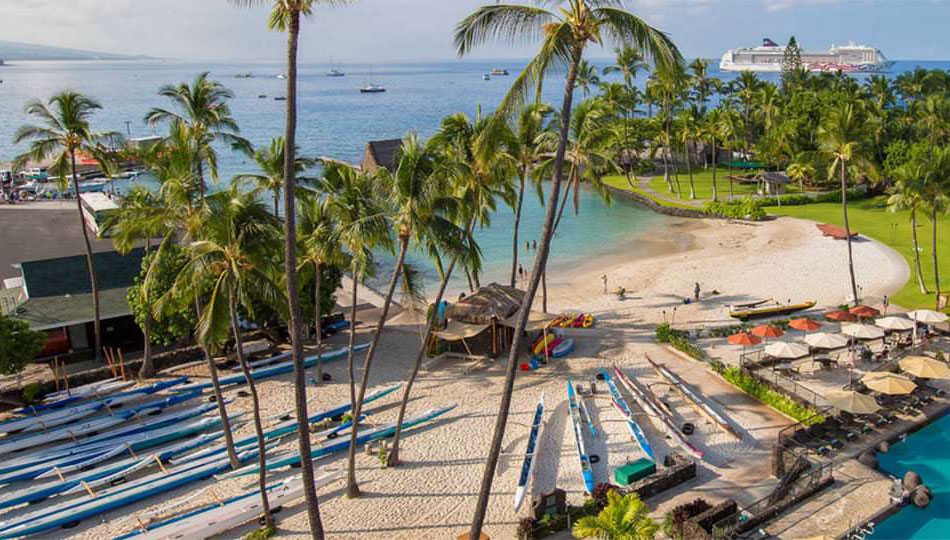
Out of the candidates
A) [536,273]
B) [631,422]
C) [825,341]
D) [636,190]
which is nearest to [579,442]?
[631,422]

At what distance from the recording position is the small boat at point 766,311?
32.6 m

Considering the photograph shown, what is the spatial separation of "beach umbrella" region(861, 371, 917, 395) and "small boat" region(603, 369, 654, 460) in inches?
290

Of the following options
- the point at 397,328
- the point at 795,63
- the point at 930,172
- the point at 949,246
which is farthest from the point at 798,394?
the point at 795,63

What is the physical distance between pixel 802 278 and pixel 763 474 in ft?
72.9

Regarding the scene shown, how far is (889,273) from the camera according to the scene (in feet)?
127

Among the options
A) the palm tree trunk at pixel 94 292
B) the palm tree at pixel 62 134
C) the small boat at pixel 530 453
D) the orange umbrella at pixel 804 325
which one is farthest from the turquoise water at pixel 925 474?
the palm tree at pixel 62 134

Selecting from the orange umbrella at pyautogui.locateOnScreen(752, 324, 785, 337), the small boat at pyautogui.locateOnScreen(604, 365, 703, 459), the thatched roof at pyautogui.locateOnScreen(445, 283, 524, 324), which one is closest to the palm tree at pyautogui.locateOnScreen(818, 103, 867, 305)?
the orange umbrella at pyautogui.locateOnScreen(752, 324, 785, 337)

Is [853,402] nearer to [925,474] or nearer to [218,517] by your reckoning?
[925,474]

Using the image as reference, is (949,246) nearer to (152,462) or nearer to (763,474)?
(763,474)

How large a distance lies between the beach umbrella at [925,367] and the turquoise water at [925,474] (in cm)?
140

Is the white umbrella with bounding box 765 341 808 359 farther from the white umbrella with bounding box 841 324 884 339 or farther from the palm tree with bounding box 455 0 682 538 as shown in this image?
the palm tree with bounding box 455 0 682 538

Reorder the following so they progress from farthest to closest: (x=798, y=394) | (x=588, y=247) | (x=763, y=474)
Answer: (x=588, y=247) → (x=798, y=394) → (x=763, y=474)

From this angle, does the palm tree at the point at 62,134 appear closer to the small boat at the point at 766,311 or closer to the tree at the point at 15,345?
the tree at the point at 15,345

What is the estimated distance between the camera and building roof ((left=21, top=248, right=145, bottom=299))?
102 feet
